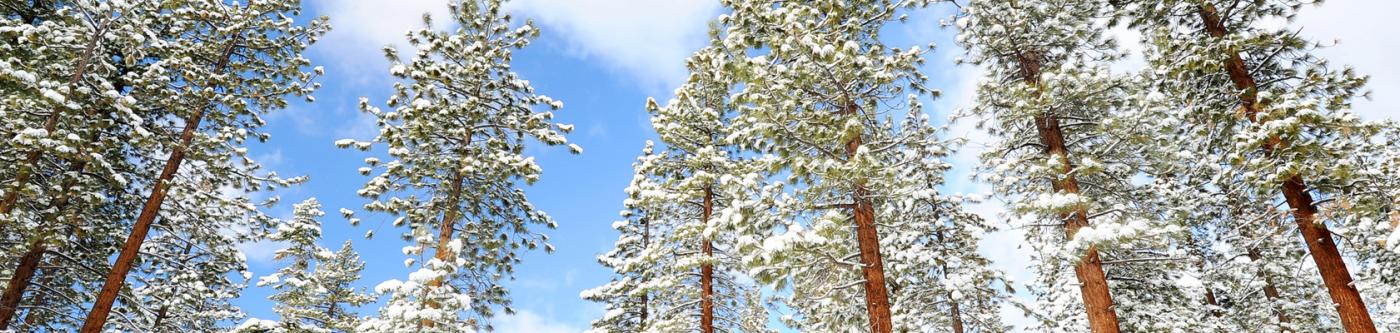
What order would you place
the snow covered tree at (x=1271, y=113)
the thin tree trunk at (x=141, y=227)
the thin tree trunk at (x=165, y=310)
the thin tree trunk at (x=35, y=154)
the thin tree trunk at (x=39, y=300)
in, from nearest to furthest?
the snow covered tree at (x=1271, y=113) < the thin tree trunk at (x=35, y=154) < the thin tree trunk at (x=141, y=227) < the thin tree trunk at (x=39, y=300) < the thin tree trunk at (x=165, y=310)

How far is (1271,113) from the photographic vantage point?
9.58 m

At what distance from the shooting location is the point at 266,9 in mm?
15258

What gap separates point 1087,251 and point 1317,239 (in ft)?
14.2

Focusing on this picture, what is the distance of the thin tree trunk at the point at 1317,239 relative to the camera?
376 inches

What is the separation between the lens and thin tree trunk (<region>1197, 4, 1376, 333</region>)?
955 cm

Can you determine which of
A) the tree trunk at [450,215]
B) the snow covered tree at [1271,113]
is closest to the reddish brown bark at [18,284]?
the tree trunk at [450,215]

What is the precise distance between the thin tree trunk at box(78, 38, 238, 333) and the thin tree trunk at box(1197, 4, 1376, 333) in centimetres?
2117

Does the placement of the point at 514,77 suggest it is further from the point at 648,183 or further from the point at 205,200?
the point at 205,200

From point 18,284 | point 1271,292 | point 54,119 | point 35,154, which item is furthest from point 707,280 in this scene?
point 1271,292

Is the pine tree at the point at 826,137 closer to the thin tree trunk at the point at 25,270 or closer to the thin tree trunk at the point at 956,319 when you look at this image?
the thin tree trunk at the point at 956,319

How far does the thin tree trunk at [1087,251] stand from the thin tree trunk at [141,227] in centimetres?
1785

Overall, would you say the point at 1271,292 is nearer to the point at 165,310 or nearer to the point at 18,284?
the point at 18,284

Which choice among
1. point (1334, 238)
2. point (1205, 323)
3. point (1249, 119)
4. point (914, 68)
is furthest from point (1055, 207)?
point (1205, 323)

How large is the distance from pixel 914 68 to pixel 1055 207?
333 centimetres
